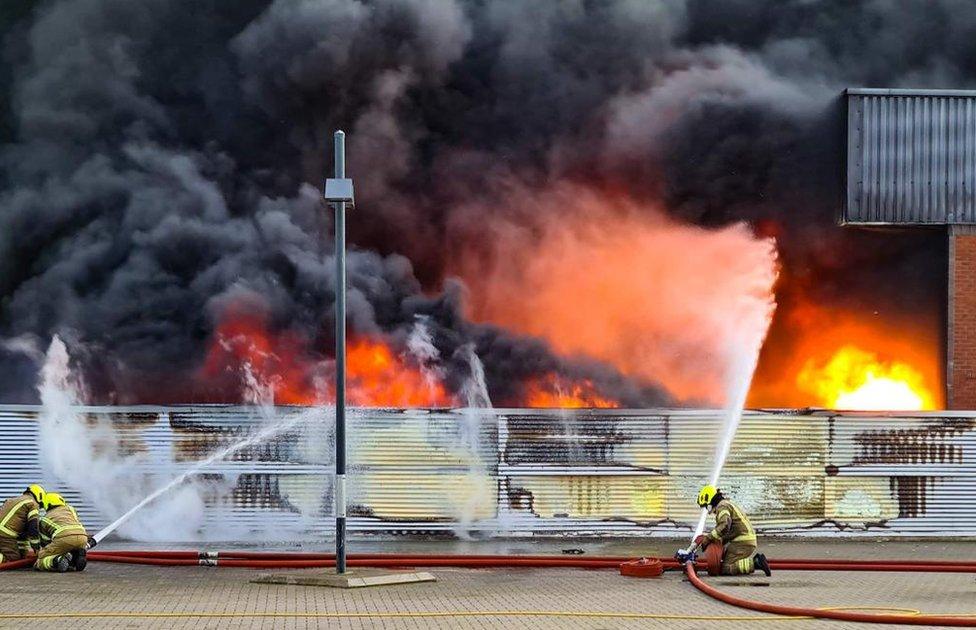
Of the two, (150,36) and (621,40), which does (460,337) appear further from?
(150,36)

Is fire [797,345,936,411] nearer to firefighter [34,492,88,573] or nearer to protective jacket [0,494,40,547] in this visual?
firefighter [34,492,88,573]

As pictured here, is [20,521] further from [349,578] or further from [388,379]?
[388,379]

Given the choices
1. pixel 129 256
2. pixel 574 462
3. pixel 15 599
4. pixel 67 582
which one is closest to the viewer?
pixel 15 599

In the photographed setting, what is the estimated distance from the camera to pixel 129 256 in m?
24.3

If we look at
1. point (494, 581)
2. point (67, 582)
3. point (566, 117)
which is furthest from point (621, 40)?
point (67, 582)

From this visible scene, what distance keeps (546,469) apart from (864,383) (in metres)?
7.08

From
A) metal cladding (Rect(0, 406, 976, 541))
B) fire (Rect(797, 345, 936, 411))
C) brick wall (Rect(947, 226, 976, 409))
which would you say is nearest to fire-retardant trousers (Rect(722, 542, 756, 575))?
metal cladding (Rect(0, 406, 976, 541))

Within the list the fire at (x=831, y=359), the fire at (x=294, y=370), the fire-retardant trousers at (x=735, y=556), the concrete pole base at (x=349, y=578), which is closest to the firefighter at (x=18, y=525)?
the concrete pole base at (x=349, y=578)

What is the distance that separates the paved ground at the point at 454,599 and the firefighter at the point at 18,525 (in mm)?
523

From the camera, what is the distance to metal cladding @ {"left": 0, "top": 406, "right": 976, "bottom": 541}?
64.2ft

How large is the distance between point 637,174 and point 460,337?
4218 mm

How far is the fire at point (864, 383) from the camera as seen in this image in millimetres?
23828

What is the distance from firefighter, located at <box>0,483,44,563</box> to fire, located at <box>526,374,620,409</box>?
9581mm

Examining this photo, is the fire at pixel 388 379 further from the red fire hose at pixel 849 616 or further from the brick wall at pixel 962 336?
the red fire hose at pixel 849 616
